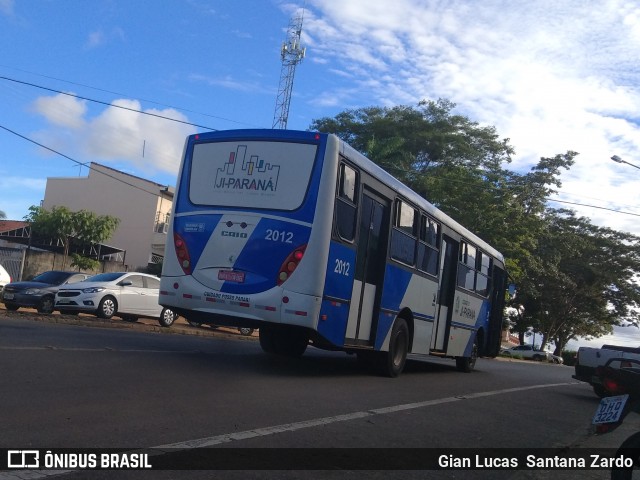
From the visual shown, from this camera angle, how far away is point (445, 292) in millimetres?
14266

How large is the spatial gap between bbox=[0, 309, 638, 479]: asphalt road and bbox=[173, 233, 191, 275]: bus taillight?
144cm

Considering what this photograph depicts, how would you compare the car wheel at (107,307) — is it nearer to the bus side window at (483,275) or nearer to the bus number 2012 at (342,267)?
the bus side window at (483,275)

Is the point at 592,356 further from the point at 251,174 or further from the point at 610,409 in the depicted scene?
the point at 610,409

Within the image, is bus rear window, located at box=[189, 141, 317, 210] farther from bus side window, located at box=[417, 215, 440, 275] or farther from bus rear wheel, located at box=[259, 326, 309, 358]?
bus side window, located at box=[417, 215, 440, 275]

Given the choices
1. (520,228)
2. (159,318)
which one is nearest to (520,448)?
(159,318)

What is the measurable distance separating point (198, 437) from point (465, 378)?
9.81m

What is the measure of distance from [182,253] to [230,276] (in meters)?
0.98

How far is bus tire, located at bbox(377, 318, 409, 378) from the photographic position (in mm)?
11625

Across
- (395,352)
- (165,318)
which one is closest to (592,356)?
(395,352)

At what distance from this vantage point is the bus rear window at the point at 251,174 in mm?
9508

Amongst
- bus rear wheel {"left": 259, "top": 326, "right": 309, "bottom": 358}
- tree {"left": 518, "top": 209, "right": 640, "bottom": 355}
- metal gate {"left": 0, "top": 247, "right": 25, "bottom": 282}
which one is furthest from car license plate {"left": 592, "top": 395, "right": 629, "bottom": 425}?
tree {"left": 518, "top": 209, "right": 640, "bottom": 355}

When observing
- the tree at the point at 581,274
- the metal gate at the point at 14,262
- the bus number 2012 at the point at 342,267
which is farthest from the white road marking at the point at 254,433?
the tree at the point at 581,274

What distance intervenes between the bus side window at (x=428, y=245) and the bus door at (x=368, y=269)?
171 centimetres

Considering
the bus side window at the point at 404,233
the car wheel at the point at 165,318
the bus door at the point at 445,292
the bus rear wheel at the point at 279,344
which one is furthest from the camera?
the car wheel at the point at 165,318
